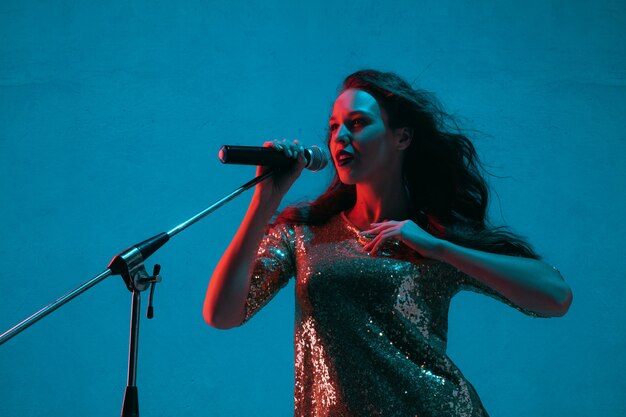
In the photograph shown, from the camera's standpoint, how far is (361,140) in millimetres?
1660

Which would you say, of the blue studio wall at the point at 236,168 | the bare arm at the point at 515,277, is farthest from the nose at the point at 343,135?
the blue studio wall at the point at 236,168

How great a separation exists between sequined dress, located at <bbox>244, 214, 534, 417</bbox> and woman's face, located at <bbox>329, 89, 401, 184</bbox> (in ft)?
0.58

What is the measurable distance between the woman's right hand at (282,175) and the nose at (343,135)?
196 mm

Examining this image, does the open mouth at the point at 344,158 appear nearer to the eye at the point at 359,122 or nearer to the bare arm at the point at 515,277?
the eye at the point at 359,122

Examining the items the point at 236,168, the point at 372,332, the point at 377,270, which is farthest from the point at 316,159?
the point at 236,168

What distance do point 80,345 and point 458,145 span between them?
1.52 m

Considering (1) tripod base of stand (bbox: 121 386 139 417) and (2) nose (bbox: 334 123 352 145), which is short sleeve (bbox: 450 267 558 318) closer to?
(2) nose (bbox: 334 123 352 145)

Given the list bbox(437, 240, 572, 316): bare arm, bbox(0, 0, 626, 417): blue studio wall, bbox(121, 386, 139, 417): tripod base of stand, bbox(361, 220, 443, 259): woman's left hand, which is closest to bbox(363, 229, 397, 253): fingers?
bbox(361, 220, 443, 259): woman's left hand

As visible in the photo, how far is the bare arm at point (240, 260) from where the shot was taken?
1546 mm

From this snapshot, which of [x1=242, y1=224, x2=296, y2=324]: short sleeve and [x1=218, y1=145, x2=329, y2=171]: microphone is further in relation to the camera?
[x1=242, y1=224, x2=296, y2=324]: short sleeve

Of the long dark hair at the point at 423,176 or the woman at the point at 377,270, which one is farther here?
the long dark hair at the point at 423,176

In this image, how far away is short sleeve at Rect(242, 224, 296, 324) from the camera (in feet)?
5.33

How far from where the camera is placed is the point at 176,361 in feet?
8.25

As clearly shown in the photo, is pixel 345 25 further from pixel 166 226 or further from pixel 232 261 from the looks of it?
pixel 232 261
